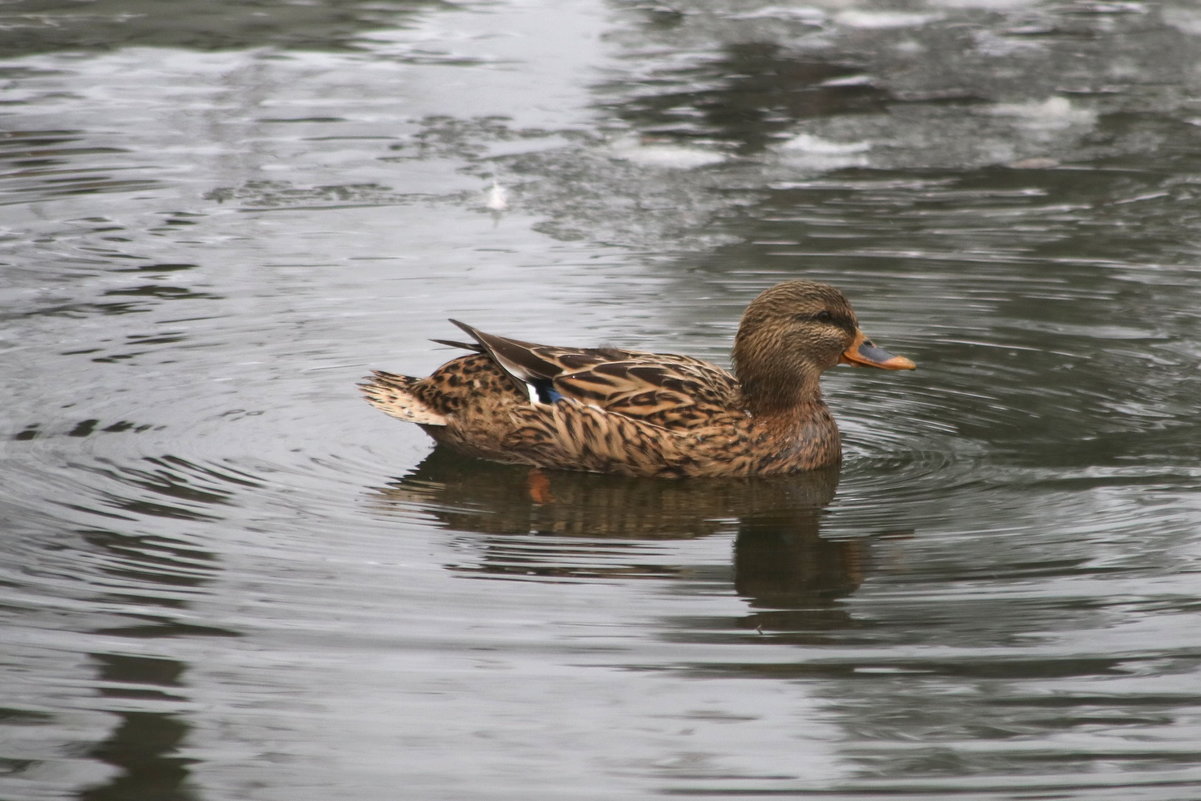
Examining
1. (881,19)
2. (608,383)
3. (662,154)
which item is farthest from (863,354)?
(881,19)

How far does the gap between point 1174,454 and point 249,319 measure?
4.36m

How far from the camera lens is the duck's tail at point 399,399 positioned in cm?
716

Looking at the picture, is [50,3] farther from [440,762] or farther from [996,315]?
[440,762]

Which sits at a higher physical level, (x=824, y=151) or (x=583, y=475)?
(x=824, y=151)

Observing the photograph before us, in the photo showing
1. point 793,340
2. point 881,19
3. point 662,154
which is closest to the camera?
point 793,340

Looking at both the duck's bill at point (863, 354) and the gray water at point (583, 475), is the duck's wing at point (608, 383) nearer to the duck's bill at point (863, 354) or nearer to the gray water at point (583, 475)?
the gray water at point (583, 475)

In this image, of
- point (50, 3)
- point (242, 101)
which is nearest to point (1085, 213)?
point (242, 101)

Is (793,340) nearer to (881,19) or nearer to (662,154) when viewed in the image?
(662,154)

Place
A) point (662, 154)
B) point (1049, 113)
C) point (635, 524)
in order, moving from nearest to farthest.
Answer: point (635, 524), point (662, 154), point (1049, 113)

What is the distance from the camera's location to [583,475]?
706 cm

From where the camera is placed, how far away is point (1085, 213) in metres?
10.3

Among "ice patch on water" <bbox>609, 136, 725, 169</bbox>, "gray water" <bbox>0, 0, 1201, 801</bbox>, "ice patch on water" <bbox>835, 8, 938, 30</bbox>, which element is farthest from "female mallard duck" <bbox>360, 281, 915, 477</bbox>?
"ice patch on water" <bbox>835, 8, 938, 30</bbox>

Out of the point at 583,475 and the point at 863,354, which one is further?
the point at 863,354

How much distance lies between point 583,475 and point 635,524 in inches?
33.0
